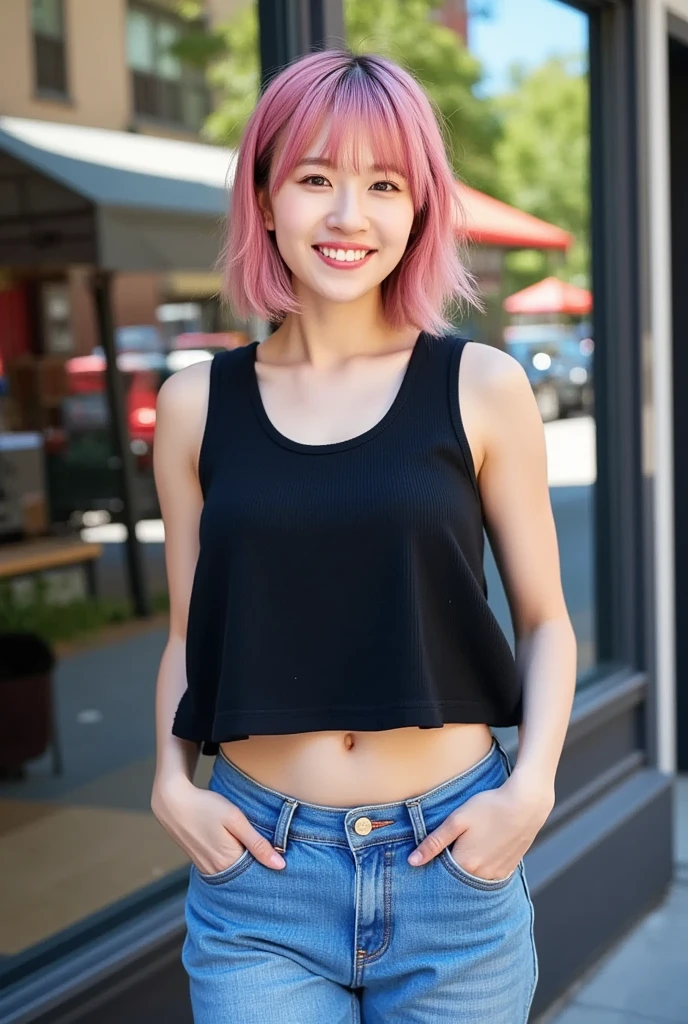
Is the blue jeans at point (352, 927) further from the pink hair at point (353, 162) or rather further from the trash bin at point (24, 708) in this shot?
the trash bin at point (24, 708)

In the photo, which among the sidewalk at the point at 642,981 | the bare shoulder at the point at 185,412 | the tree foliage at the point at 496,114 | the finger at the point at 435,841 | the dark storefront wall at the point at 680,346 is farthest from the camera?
the dark storefront wall at the point at 680,346

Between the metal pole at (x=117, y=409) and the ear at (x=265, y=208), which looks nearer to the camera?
the ear at (x=265, y=208)

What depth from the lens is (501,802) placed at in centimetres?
167

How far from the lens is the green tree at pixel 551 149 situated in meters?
4.21

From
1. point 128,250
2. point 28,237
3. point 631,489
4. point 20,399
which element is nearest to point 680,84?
point 631,489

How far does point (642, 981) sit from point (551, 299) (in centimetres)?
218

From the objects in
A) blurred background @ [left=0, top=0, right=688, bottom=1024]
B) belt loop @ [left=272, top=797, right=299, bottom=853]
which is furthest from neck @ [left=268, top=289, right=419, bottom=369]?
blurred background @ [left=0, top=0, right=688, bottom=1024]

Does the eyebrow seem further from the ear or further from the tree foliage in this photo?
the tree foliage

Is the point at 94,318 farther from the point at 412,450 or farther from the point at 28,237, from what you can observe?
the point at 412,450

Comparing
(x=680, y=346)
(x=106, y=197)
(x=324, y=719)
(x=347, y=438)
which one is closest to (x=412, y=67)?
(x=106, y=197)

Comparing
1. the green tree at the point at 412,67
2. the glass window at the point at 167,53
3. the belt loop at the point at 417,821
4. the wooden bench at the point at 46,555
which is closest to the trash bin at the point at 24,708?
the wooden bench at the point at 46,555

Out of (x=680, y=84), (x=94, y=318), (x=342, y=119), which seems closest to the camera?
(x=342, y=119)

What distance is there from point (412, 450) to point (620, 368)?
260cm

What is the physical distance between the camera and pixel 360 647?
5.43 feet
